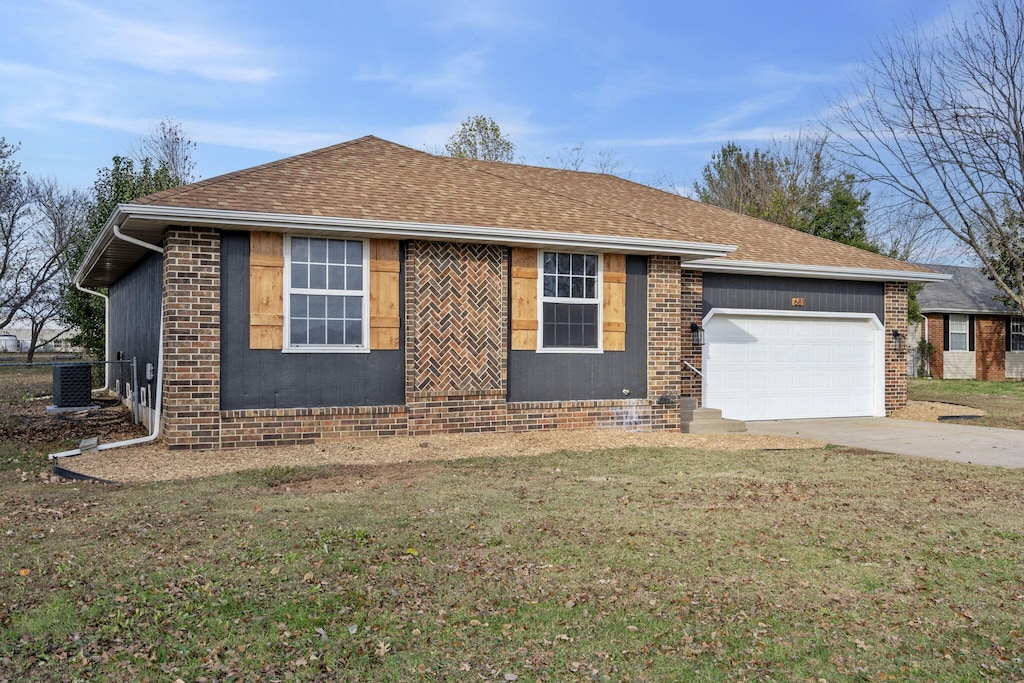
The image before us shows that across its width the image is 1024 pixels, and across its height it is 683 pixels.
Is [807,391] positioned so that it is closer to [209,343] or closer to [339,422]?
[339,422]

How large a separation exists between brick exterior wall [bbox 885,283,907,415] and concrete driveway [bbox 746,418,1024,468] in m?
1.09

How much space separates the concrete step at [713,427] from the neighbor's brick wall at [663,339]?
0.61ft

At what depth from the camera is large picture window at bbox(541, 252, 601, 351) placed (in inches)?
485

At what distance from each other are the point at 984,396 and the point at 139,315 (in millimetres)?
20788

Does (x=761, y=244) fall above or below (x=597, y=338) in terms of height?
above

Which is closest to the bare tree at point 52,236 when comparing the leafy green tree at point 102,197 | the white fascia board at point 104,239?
the leafy green tree at point 102,197

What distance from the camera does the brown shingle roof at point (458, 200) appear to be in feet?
35.9

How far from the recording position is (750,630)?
437 cm

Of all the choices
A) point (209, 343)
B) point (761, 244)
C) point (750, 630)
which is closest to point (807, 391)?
point (761, 244)

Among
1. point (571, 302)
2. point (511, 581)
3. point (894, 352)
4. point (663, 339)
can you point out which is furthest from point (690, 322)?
point (511, 581)

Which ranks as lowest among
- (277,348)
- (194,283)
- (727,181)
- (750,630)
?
(750,630)

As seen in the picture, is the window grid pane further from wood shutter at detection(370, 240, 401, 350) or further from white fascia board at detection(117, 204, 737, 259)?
white fascia board at detection(117, 204, 737, 259)

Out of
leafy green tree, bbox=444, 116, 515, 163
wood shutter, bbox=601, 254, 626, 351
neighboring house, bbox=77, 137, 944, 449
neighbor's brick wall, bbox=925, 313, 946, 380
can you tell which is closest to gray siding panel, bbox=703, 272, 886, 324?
neighboring house, bbox=77, 137, 944, 449

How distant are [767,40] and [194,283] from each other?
53.0 ft
